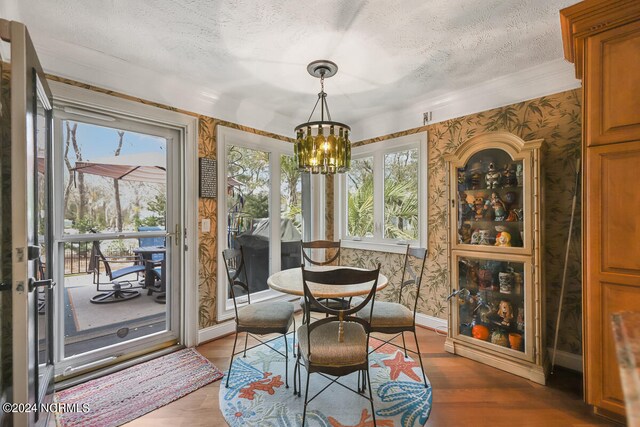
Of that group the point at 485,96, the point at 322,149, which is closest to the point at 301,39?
the point at 322,149

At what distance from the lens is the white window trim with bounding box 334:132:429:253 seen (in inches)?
126

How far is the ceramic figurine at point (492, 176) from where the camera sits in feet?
8.17

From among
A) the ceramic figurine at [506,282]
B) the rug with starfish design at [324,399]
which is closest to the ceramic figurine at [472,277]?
Answer: the ceramic figurine at [506,282]

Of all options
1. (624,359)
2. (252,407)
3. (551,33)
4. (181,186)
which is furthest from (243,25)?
(252,407)

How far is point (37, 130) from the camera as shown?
1.55 meters

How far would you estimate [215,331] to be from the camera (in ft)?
9.57

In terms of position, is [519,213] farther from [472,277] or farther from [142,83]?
[142,83]

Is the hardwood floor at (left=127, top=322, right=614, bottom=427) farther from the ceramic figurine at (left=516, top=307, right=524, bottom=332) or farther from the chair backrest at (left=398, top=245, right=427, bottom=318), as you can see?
the chair backrest at (left=398, top=245, right=427, bottom=318)

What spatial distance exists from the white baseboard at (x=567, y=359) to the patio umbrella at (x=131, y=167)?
3788mm

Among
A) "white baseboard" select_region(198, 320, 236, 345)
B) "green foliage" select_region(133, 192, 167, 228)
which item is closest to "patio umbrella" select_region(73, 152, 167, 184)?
"green foliage" select_region(133, 192, 167, 228)

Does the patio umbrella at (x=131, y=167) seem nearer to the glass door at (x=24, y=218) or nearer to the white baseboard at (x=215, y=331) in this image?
the glass door at (x=24, y=218)

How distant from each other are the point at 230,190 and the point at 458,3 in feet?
8.30

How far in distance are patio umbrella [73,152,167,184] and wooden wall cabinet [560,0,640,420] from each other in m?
3.15

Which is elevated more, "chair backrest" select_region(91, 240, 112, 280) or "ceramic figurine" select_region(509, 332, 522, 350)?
"chair backrest" select_region(91, 240, 112, 280)
